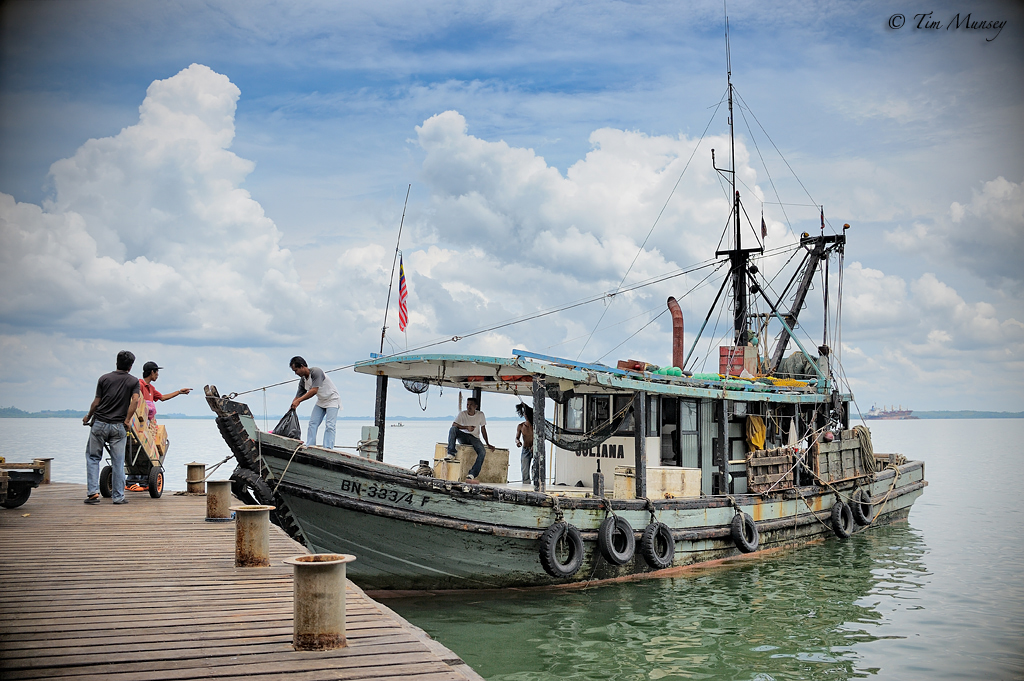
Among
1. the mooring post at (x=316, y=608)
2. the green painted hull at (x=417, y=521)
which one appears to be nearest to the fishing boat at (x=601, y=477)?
the green painted hull at (x=417, y=521)

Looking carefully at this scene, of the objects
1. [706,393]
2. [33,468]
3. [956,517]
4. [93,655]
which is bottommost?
[956,517]

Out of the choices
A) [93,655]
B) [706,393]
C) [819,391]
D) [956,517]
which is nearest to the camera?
[93,655]

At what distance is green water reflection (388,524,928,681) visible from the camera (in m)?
9.24

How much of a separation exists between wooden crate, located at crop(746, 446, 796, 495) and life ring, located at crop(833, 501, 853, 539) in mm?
1783

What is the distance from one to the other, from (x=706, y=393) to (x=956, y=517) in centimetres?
1750

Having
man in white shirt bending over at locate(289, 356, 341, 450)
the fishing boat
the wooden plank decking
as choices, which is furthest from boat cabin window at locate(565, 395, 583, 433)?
the wooden plank decking

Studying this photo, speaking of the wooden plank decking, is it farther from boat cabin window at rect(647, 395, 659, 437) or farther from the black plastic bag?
boat cabin window at rect(647, 395, 659, 437)

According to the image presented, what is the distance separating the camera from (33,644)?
4797 mm

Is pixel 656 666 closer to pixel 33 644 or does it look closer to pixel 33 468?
pixel 33 644

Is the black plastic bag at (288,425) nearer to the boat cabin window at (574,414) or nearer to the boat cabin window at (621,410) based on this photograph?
the boat cabin window at (621,410)

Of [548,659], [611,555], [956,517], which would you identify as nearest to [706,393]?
[611,555]

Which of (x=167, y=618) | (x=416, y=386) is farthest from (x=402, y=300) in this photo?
(x=167, y=618)

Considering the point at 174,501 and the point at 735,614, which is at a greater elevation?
the point at 174,501

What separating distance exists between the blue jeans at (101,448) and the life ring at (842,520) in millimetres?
14911
